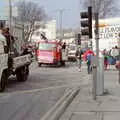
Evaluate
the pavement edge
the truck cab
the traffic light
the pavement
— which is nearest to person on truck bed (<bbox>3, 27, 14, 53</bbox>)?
the truck cab

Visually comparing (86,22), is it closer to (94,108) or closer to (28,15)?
(94,108)

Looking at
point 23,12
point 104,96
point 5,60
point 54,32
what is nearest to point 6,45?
point 5,60

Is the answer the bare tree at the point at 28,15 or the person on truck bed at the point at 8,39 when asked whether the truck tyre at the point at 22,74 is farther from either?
the bare tree at the point at 28,15

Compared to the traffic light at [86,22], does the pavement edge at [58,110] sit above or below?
below

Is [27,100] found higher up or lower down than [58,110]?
lower down

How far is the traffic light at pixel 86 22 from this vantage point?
50.0 ft

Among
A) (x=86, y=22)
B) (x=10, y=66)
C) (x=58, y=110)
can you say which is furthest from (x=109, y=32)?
(x=58, y=110)

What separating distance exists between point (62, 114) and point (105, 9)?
52.4 m

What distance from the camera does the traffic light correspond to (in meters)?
15.2

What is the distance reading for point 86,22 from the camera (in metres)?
15.5

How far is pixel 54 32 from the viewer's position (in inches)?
5586

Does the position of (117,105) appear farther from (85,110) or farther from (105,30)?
(105,30)

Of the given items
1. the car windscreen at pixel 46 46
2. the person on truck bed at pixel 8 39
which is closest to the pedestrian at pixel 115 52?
the car windscreen at pixel 46 46

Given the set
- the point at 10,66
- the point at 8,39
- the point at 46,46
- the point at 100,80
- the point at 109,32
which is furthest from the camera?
the point at 46,46
